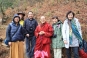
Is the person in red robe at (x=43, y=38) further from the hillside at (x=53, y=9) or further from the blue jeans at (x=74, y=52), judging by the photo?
the hillside at (x=53, y=9)

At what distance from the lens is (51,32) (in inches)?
356

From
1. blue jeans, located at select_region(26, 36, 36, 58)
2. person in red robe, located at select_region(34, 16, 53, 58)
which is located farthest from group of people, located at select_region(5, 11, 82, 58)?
blue jeans, located at select_region(26, 36, 36, 58)

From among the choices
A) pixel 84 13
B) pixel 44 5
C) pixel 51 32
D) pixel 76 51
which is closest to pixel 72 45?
pixel 76 51

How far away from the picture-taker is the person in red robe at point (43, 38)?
29.4ft

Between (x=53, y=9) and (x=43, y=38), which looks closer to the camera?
(x=43, y=38)

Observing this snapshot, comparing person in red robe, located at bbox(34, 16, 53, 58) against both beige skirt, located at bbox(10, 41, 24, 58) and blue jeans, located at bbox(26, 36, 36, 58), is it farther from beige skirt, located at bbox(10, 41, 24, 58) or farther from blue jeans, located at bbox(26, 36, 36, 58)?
beige skirt, located at bbox(10, 41, 24, 58)

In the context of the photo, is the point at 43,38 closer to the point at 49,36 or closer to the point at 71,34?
the point at 49,36

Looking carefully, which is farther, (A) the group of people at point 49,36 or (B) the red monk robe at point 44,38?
(B) the red monk robe at point 44,38

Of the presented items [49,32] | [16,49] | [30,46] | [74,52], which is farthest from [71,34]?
[16,49]

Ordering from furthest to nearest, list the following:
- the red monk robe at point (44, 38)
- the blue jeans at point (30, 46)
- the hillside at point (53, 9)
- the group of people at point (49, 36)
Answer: the hillside at point (53, 9) < the blue jeans at point (30, 46) < the red monk robe at point (44, 38) < the group of people at point (49, 36)

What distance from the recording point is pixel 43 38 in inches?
356

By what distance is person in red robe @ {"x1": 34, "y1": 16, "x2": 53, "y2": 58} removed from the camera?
29.4ft

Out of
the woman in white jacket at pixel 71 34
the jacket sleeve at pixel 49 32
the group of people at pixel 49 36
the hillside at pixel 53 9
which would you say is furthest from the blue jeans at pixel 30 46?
the hillside at pixel 53 9

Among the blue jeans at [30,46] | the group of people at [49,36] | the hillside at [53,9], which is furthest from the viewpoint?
the hillside at [53,9]
